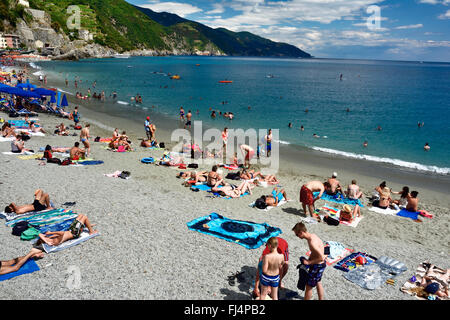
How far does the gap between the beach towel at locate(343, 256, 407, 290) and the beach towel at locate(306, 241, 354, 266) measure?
548 mm

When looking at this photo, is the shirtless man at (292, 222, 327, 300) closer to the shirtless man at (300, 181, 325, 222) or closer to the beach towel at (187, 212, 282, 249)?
the beach towel at (187, 212, 282, 249)

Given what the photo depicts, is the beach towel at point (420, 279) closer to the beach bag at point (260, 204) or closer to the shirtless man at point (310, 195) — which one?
the shirtless man at point (310, 195)

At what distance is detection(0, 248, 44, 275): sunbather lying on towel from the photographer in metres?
6.22

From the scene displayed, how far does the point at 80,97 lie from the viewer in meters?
39.2

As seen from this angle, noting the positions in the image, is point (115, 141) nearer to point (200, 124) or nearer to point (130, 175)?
point (130, 175)

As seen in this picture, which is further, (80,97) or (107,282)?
(80,97)

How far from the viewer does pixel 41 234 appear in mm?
7398

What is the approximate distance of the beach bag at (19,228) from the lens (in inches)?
307

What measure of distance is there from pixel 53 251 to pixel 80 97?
121 ft

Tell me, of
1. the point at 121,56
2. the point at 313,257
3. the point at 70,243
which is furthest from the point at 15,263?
the point at 121,56

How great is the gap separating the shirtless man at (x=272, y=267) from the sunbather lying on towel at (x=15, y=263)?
5263mm

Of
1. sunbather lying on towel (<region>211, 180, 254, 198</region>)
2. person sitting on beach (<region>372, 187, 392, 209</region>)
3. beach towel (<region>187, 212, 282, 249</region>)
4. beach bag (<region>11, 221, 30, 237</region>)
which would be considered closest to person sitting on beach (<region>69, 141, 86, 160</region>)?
beach bag (<region>11, 221, 30, 237</region>)

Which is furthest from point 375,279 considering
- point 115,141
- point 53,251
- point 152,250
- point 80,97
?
point 80,97

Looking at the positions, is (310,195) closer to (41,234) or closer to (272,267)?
(272,267)
